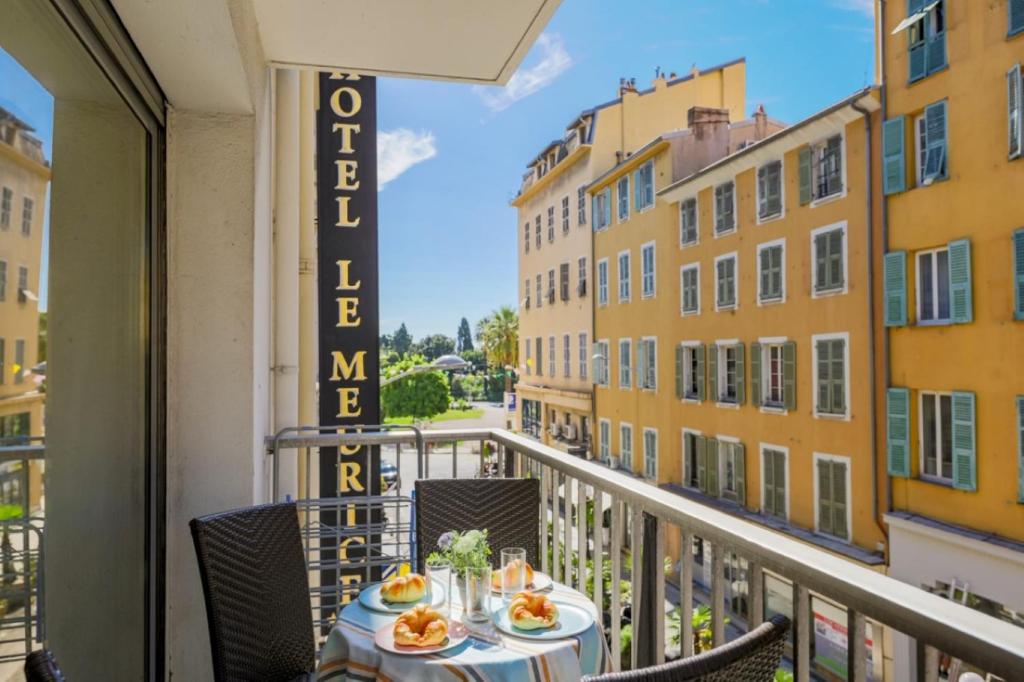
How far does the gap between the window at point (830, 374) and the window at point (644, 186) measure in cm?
576

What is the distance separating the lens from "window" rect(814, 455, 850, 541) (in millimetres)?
11688

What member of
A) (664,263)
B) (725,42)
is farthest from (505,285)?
(725,42)

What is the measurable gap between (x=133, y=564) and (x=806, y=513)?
12807 millimetres

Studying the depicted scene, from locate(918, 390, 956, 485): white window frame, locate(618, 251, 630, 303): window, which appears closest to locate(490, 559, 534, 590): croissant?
locate(918, 390, 956, 485): white window frame

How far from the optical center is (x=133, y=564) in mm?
1726

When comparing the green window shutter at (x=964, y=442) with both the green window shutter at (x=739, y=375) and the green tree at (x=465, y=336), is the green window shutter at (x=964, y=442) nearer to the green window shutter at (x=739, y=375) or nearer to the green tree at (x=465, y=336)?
the green window shutter at (x=739, y=375)

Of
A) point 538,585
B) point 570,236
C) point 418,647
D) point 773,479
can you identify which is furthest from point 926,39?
point 418,647

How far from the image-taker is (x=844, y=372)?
11.7m

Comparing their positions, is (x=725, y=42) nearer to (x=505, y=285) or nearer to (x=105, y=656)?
(x=505, y=285)

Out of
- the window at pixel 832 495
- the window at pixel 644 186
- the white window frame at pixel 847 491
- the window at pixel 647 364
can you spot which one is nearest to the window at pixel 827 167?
the window at pixel 644 186

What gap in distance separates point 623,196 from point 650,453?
6764 millimetres

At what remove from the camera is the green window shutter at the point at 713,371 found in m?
15.1

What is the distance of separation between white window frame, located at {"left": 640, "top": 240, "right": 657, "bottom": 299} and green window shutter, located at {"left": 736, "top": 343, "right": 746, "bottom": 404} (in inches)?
117

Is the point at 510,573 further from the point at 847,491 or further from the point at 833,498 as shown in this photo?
the point at 833,498
